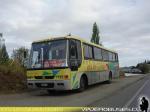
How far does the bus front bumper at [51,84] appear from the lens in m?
19.8

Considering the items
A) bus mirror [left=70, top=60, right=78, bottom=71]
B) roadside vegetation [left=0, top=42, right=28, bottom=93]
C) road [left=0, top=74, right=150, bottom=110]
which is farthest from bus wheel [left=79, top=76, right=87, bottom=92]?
roadside vegetation [left=0, top=42, right=28, bottom=93]

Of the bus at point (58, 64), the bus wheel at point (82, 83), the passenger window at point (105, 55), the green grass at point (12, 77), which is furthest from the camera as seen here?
the passenger window at point (105, 55)

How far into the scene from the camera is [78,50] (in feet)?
70.8

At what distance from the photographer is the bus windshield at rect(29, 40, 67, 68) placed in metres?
20.1

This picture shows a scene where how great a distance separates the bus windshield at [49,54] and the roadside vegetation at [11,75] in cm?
276

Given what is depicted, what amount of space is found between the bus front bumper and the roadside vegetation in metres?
2.39

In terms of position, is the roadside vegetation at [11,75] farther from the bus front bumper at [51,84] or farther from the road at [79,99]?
the bus front bumper at [51,84]

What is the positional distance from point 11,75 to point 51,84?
522 cm

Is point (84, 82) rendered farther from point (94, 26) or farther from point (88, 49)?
point (94, 26)

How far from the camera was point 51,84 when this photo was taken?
2003 centimetres

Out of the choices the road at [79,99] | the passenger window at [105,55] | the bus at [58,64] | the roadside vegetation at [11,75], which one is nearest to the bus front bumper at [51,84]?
the bus at [58,64]

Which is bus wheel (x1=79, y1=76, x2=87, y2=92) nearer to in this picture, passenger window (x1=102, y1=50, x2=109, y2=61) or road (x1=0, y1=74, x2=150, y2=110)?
road (x1=0, y1=74, x2=150, y2=110)

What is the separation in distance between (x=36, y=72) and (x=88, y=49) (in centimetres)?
469

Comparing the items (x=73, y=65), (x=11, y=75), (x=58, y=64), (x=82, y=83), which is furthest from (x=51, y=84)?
(x=11, y=75)
